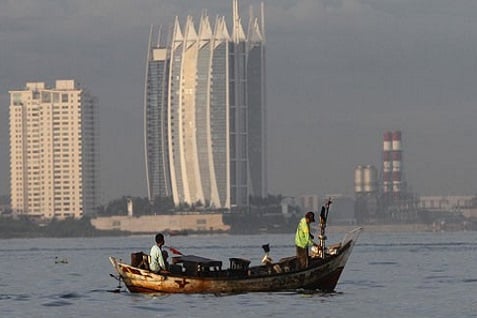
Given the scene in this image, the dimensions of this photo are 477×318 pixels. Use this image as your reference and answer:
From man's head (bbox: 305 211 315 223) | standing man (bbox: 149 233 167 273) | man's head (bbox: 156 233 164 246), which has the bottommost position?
standing man (bbox: 149 233 167 273)

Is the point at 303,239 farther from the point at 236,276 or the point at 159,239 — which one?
the point at 159,239

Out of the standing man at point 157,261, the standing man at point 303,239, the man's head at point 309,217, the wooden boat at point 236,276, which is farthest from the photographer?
the standing man at point 157,261

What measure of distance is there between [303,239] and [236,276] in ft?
10.2

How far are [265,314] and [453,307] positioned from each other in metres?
7.45

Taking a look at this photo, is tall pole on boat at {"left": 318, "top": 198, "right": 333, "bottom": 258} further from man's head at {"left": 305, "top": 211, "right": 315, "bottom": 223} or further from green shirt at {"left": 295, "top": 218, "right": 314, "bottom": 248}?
green shirt at {"left": 295, "top": 218, "right": 314, "bottom": 248}

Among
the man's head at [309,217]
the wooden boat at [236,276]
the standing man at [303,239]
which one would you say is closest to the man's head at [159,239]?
the wooden boat at [236,276]

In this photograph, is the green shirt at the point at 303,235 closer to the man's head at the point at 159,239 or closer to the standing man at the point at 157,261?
the man's head at the point at 159,239

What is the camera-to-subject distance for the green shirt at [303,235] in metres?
57.2

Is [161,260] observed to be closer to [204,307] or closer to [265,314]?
[204,307]

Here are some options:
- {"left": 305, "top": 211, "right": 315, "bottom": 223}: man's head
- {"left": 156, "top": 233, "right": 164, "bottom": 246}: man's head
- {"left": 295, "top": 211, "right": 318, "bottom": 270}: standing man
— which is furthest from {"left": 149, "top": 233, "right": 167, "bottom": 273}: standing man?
{"left": 305, "top": 211, "right": 315, "bottom": 223}: man's head

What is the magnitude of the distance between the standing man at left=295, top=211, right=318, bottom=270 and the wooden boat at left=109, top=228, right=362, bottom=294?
0.92 ft

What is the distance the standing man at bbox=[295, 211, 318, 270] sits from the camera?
187 ft

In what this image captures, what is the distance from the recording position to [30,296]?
64562 millimetres

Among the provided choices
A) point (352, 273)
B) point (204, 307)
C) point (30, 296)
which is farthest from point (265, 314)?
point (352, 273)
